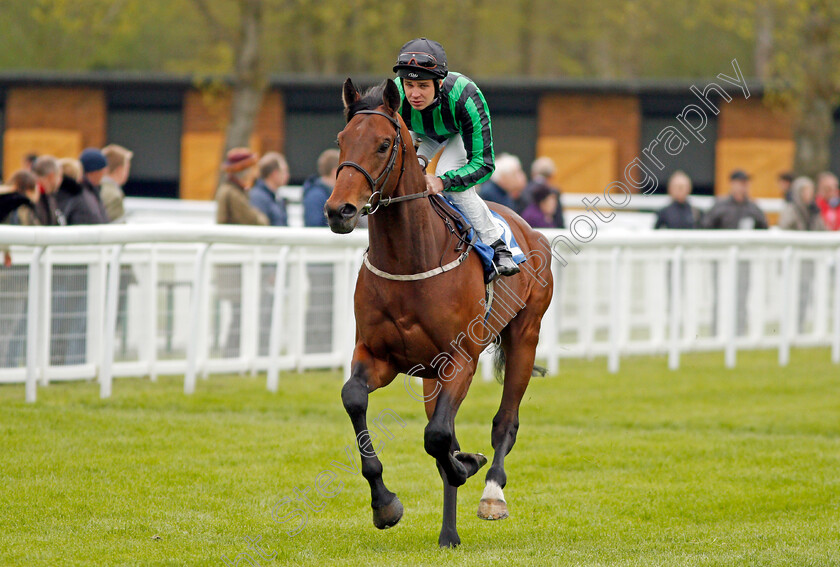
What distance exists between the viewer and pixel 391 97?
4.89 m

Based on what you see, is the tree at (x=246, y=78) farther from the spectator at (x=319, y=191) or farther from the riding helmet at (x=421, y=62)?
the riding helmet at (x=421, y=62)

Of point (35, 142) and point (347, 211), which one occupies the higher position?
point (35, 142)

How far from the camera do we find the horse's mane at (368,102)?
4926 millimetres

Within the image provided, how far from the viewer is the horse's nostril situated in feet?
14.8

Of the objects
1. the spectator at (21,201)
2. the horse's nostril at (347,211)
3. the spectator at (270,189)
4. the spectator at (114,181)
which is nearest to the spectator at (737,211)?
the spectator at (270,189)

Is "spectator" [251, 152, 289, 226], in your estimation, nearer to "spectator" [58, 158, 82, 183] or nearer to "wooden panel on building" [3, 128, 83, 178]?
"spectator" [58, 158, 82, 183]

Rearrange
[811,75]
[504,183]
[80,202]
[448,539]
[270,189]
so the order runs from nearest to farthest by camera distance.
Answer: [448,539] < [80,202] < [270,189] < [504,183] < [811,75]

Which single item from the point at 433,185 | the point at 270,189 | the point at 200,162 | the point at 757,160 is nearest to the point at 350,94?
the point at 433,185

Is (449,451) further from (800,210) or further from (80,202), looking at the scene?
(800,210)

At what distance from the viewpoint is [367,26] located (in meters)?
32.3

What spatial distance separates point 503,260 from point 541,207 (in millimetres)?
5764

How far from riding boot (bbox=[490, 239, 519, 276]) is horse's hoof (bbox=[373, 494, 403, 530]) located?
1.31 metres

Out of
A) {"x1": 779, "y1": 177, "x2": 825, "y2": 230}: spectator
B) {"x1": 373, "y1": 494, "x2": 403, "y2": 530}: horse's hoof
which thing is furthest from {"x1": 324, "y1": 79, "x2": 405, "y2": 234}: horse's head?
{"x1": 779, "y1": 177, "x2": 825, "y2": 230}: spectator

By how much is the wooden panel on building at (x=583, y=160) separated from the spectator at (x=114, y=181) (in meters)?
14.5
